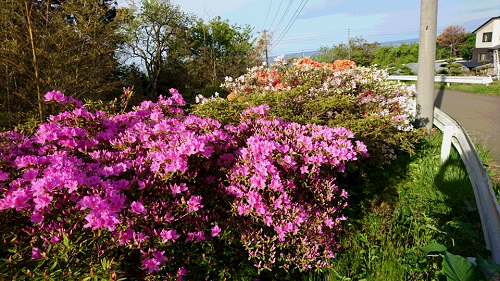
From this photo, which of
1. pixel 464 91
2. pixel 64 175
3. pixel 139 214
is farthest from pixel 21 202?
pixel 464 91

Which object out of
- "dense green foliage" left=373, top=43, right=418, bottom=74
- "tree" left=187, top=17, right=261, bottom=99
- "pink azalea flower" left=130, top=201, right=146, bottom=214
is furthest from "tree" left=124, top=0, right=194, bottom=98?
"dense green foliage" left=373, top=43, right=418, bottom=74

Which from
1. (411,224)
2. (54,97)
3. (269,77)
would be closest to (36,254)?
(54,97)

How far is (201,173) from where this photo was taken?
2693 millimetres

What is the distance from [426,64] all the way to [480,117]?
140 inches

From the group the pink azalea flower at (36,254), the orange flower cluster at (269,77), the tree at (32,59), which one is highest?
the tree at (32,59)

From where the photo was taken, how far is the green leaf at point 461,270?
6.30 ft

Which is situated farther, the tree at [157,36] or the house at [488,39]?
the house at [488,39]

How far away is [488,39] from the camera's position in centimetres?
4428

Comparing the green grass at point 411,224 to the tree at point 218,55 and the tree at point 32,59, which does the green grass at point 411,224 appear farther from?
the tree at point 218,55

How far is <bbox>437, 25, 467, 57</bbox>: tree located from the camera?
61.1 meters

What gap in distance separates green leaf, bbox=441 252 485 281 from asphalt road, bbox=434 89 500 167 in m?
3.55

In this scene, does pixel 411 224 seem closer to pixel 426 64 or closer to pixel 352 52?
pixel 426 64

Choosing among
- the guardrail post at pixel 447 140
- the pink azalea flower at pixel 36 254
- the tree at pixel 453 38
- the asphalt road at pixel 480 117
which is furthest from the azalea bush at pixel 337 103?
the tree at pixel 453 38

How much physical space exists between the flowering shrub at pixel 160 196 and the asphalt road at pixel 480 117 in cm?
365
